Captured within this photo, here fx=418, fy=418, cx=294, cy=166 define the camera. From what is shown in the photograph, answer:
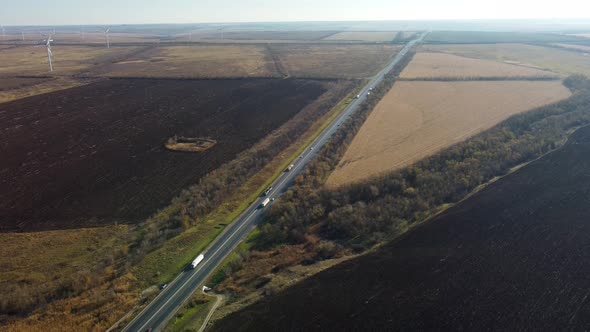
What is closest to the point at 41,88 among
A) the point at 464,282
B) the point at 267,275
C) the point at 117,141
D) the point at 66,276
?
the point at 117,141

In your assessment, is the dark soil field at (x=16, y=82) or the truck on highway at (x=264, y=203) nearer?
the truck on highway at (x=264, y=203)

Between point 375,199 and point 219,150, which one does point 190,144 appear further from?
point 375,199

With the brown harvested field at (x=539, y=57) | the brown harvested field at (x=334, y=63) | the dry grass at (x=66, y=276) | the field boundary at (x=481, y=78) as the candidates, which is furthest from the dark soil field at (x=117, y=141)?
the brown harvested field at (x=539, y=57)

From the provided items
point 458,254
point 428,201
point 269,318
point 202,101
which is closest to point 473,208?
point 428,201

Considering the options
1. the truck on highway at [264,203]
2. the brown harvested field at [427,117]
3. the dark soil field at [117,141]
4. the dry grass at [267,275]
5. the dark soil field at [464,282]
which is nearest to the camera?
the dark soil field at [464,282]

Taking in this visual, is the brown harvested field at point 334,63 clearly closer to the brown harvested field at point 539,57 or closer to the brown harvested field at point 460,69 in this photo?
the brown harvested field at point 460,69

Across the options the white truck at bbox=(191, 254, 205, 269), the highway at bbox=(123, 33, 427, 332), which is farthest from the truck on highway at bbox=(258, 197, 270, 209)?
the white truck at bbox=(191, 254, 205, 269)
